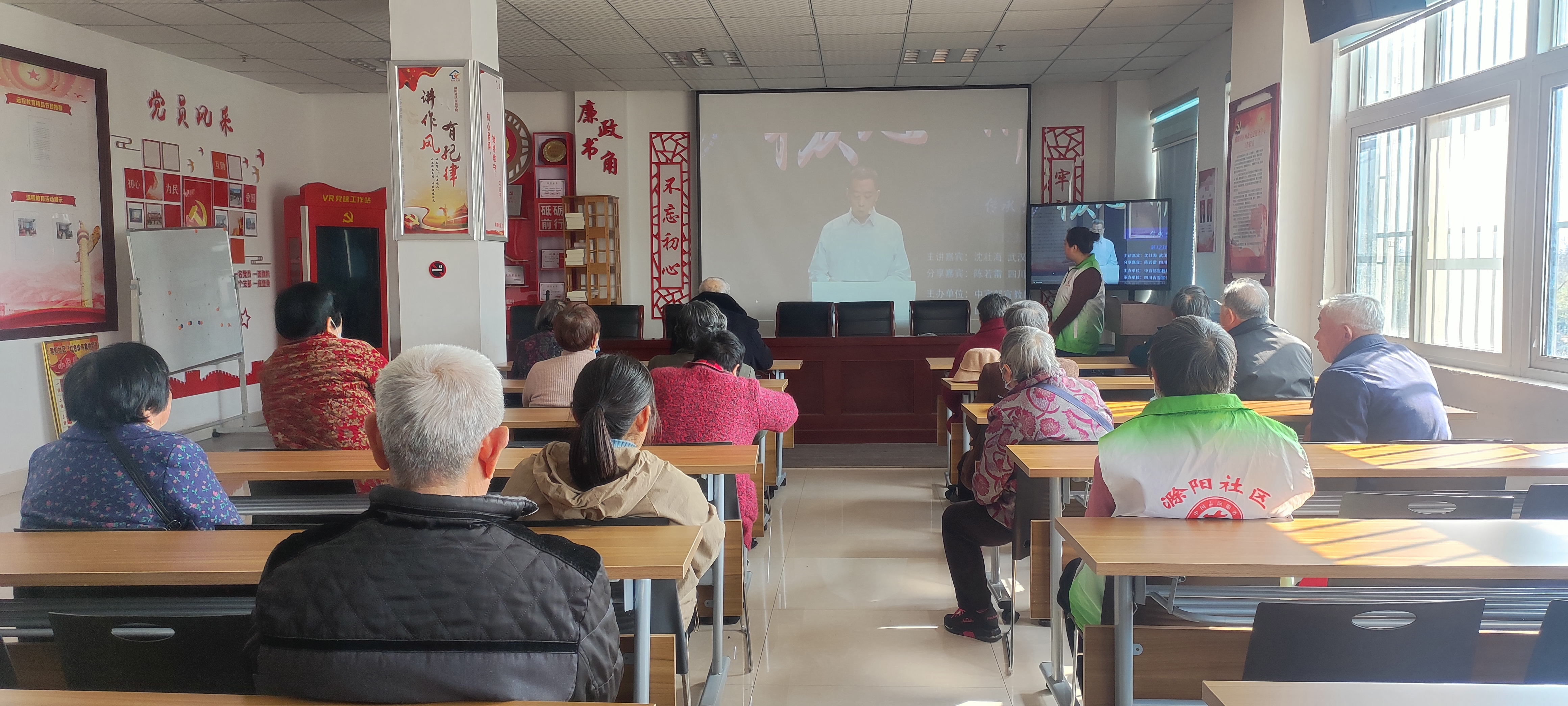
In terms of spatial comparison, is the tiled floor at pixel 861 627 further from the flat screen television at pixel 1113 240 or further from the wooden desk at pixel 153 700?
the flat screen television at pixel 1113 240

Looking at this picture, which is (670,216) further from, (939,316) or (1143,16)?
(1143,16)

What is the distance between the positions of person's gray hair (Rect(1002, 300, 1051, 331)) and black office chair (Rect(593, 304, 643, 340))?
162 inches

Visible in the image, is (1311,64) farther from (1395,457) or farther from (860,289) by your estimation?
(860,289)

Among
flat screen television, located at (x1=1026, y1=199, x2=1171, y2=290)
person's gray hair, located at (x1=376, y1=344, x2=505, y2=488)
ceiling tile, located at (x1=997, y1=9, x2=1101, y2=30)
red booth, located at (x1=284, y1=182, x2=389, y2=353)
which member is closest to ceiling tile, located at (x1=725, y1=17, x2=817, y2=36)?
ceiling tile, located at (x1=997, y1=9, x2=1101, y2=30)

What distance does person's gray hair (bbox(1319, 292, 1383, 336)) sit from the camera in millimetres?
3098

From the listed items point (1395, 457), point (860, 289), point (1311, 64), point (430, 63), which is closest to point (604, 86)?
point (860, 289)

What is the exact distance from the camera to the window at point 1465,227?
161 inches

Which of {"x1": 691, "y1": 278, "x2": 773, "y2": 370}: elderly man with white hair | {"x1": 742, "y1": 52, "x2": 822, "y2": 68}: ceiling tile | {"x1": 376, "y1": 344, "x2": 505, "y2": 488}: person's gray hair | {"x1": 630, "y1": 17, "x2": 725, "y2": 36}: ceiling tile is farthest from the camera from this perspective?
{"x1": 742, "y1": 52, "x2": 822, "y2": 68}: ceiling tile

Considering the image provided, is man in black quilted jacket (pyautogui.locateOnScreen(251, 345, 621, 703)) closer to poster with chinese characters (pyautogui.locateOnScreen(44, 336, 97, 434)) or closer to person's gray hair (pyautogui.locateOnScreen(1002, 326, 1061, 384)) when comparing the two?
person's gray hair (pyautogui.locateOnScreen(1002, 326, 1061, 384))

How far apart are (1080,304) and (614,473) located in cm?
441

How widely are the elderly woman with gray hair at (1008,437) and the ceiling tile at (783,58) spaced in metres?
4.95

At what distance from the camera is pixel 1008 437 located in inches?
119

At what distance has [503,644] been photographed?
3.87 feet

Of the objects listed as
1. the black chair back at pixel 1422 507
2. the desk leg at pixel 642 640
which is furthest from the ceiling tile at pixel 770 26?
the desk leg at pixel 642 640
